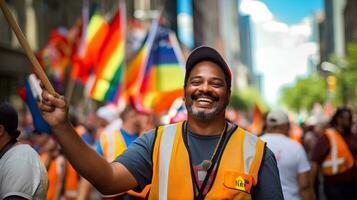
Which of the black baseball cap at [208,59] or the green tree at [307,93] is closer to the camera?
the black baseball cap at [208,59]

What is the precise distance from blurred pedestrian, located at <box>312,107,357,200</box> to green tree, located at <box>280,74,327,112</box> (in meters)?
102

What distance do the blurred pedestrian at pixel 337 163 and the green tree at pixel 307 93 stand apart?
336 ft

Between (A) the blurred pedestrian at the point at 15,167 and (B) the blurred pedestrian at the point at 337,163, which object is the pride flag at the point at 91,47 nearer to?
(B) the blurred pedestrian at the point at 337,163

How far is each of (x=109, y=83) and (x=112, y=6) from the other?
35322mm

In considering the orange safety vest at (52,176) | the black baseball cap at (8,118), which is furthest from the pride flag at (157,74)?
the black baseball cap at (8,118)

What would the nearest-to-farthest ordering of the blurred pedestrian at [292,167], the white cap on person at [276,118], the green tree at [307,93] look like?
the blurred pedestrian at [292,167] → the white cap on person at [276,118] → the green tree at [307,93]

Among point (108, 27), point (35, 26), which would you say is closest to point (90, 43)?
point (108, 27)

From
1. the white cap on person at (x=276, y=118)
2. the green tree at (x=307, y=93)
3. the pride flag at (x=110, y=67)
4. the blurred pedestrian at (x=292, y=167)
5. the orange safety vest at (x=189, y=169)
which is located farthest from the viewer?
the green tree at (x=307, y=93)

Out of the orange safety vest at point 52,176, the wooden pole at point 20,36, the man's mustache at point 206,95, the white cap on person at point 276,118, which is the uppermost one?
the wooden pole at point 20,36

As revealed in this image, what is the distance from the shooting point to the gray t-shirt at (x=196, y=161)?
3289 millimetres

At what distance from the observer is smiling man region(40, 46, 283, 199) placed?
3209mm

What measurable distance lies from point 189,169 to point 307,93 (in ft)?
416

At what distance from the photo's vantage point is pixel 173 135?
3389 mm

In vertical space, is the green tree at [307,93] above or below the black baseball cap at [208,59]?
below
